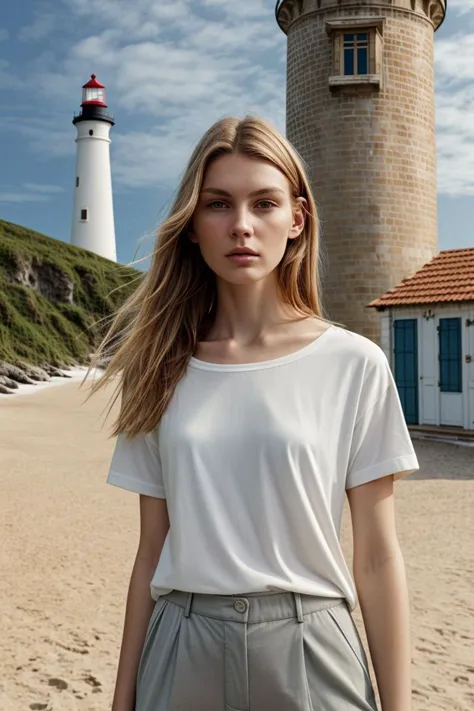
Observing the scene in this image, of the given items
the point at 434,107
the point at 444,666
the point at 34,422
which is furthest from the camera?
the point at 434,107

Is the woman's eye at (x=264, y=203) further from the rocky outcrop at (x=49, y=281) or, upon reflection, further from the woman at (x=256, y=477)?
the rocky outcrop at (x=49, y=281)

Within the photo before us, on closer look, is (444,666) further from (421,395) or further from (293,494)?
(421,395)

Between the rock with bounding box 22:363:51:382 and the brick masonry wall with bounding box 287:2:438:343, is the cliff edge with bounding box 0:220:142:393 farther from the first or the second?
the brick masonry wall with bounding box 287:2:438:343

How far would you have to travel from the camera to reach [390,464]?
165 centimetres

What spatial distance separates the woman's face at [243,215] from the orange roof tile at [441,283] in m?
12.2

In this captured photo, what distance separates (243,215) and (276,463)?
0.57 m

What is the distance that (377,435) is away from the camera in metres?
1.68

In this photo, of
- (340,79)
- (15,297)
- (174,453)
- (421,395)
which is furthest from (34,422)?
(15,297)

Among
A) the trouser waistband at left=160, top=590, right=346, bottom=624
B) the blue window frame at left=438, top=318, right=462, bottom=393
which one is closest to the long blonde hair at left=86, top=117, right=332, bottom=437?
the trouser waistband at left=160, top=590, right=346, bottom=624

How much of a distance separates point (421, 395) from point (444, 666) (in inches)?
405

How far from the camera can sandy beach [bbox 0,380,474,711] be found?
4.13 m

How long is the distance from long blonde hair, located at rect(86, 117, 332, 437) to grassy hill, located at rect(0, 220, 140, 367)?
97.1ft

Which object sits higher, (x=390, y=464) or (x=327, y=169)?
(x=327, y=169)

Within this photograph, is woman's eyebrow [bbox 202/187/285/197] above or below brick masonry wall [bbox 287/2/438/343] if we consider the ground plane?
below
